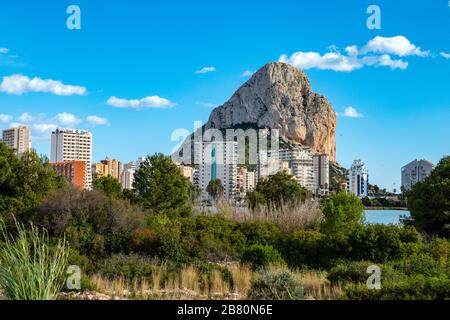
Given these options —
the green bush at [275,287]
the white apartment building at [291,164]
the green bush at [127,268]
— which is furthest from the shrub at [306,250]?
the white apartment building at [291,164]

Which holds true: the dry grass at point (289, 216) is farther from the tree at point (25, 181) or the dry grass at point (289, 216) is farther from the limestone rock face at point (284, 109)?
the limestone rock face at point (284, 109)

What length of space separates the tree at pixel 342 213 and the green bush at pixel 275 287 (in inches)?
329

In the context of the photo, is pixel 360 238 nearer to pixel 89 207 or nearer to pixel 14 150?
pixel 89 207

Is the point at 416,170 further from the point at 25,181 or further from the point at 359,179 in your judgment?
the point at 25,181

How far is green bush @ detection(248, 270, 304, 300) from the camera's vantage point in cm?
838

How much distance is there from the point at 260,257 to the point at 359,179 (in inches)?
3117

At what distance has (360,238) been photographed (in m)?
13.4

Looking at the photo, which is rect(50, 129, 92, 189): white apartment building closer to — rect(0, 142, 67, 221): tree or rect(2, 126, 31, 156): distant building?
rect(2, 126, 31, 156): distant building

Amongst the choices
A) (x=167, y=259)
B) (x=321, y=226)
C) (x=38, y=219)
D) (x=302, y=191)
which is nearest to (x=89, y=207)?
(x=38, y=219)

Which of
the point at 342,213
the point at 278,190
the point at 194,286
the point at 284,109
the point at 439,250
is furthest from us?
the point at 284,109

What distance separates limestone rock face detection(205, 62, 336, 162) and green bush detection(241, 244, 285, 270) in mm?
105525

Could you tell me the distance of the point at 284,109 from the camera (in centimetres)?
12788

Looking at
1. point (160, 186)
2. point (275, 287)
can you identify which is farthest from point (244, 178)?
point (275, 287)

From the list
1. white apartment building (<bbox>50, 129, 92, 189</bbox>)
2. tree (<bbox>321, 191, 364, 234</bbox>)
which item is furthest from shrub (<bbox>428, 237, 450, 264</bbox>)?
white apartment building (<bbox>50, 129, 92, 189</bbox>)
